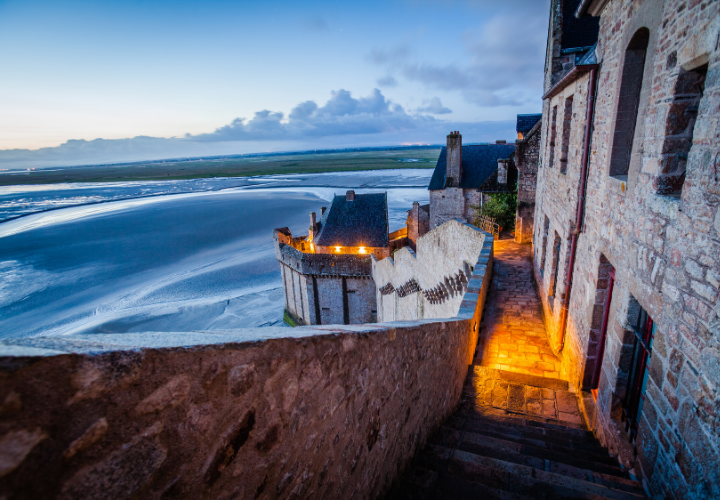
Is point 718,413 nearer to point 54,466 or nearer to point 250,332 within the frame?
point 250,332

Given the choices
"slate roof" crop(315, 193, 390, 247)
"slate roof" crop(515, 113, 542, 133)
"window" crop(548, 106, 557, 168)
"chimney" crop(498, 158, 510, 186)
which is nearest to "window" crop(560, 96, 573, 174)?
"window" crop(548, 106, 557, 168)

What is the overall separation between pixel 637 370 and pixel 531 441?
1.47m

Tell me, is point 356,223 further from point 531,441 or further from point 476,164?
point 531,441

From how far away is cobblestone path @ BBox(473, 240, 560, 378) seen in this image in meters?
7.19

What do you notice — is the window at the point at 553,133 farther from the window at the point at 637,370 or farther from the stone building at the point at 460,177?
the stone building at the point at 460,177

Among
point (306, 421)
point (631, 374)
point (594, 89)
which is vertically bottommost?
point (631, 374)

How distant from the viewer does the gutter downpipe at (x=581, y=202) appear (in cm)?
539

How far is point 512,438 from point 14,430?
489 cm

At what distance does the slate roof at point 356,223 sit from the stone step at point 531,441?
59.5 ft

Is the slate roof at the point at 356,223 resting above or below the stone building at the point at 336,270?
above

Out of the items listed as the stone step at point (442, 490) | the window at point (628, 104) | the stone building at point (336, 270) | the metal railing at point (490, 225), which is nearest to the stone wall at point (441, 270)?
the window at point (628, 104)

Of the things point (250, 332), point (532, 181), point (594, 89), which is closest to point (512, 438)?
point (250, 332)

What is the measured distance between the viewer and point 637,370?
4.10 m

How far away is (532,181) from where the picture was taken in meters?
14.7
